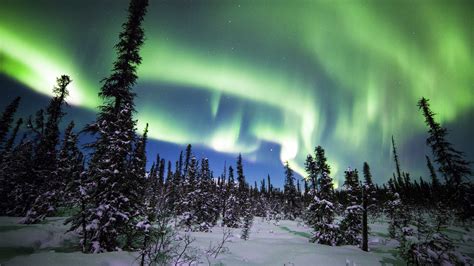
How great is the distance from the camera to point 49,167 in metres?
22.6

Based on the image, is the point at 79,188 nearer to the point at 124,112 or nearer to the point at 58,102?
the point at 124,112

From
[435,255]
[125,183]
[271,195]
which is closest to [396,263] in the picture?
[435,255]

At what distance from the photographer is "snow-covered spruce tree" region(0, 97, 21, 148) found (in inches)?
1423

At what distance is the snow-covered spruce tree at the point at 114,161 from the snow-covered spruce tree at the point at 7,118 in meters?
35.8

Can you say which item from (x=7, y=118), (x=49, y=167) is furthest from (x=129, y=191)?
(x=7, y=118)

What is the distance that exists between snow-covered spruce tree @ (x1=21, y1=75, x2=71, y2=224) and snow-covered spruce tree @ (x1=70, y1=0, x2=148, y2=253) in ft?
33.9

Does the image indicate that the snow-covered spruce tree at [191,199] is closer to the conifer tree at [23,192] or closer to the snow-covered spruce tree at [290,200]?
the conifer tree at [23,192]

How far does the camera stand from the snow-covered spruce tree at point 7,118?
3616 cm

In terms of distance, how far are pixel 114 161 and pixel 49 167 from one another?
15310 mm

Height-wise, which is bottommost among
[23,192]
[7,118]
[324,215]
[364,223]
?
[23,192]

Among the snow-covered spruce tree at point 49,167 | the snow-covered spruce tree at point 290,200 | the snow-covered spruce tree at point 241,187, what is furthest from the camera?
Result: the snow-covered spruce tree at point 290,200

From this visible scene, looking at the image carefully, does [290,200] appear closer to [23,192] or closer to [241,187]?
[241,187]

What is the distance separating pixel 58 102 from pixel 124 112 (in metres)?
16.5

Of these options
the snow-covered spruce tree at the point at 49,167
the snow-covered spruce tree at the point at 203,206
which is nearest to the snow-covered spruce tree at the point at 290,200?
the snow-covered spruce tree at the point at 203,206
